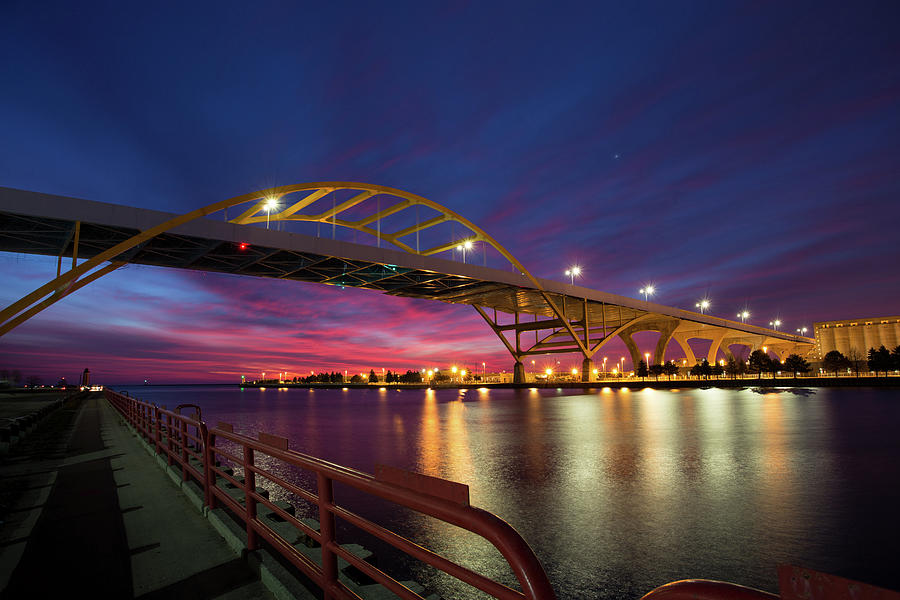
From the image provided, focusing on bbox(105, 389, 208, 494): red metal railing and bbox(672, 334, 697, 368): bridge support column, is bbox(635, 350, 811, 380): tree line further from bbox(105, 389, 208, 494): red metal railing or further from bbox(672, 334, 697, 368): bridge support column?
bbox(105, 389, 208, 494): red metal railing

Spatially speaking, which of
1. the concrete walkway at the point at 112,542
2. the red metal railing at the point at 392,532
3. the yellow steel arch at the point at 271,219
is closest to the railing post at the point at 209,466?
the concrete walkway at the point at 112,542

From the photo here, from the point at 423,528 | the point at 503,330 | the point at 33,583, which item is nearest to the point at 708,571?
the point at 423,528

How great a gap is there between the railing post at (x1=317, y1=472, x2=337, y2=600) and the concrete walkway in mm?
1245

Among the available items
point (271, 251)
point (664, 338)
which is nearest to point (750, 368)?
point (664, 338)

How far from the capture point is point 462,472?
43.4ft

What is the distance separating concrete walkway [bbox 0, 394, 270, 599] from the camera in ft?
15.3

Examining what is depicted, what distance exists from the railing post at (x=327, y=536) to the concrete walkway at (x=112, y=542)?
1245mm

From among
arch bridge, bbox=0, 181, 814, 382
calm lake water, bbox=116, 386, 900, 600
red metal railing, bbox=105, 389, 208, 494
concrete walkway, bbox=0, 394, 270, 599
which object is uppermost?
arch bridge, bbox=0, 181, 814, 382

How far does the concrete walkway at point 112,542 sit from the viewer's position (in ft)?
15.3

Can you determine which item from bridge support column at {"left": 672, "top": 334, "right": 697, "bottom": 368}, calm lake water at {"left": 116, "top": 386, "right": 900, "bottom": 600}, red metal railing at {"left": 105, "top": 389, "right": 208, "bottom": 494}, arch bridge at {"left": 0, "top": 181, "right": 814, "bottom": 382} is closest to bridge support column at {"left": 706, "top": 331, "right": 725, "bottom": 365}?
bridge support column at {"left": 672, "top": 334, "right": 697, "bottom": 368}

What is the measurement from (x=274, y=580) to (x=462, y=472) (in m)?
9.30

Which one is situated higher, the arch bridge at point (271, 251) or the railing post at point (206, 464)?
the arch bridge at point (271, 251)

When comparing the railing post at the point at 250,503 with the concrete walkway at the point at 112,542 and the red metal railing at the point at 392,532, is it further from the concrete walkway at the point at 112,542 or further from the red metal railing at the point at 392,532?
the concrete walkway at the point at 112,542

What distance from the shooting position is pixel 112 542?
585 cm
